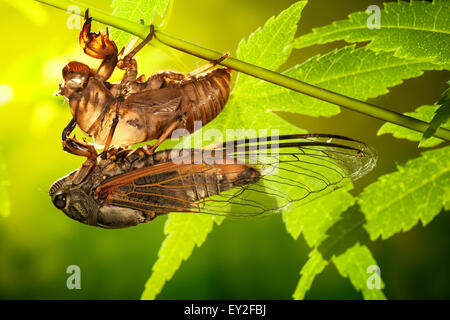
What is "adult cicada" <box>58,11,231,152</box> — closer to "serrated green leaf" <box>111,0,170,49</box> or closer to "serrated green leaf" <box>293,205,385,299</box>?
"serrated green leaf" <box>111,0,170,49</box>

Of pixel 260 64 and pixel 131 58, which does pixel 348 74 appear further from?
pixel 131 58

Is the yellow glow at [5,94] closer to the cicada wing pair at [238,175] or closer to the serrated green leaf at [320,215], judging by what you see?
the cicada wing pair at [238,175]

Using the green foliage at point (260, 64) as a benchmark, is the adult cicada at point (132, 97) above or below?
below

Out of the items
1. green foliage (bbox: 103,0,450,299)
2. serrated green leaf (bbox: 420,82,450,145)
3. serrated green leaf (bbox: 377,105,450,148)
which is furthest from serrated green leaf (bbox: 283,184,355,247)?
serrated green leaf (bbox: 420,82,450,145)

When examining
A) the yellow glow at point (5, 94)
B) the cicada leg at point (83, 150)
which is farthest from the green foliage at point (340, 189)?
the yellow glow at point (5, 94)

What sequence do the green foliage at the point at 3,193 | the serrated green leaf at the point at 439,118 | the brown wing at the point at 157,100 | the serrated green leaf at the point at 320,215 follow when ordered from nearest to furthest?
the serrated green leaf at the point at 439,118 < the brown wing at the point at 157,100 < the green foliage at the point at 3,193 < the serrated green leaf at the point at 320,215

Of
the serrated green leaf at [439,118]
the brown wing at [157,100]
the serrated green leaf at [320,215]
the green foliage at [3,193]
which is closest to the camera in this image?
the serrated green leaf at [439,118]
